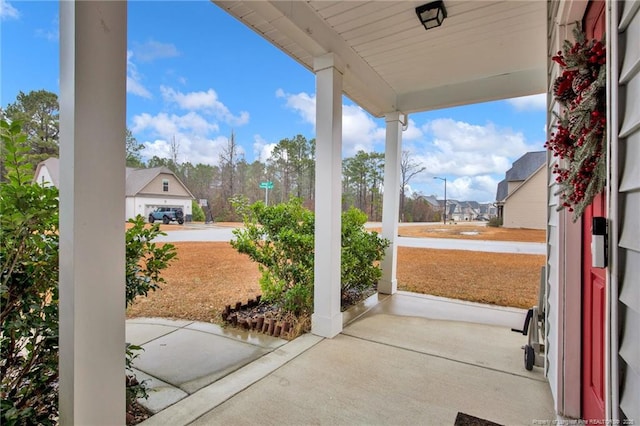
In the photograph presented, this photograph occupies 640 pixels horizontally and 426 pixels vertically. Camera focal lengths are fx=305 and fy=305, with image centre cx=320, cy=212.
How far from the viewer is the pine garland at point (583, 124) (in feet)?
3.31

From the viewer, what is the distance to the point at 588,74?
1104mm

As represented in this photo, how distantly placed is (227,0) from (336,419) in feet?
9.16

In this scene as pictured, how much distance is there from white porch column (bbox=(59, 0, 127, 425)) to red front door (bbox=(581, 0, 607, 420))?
6.42 feet

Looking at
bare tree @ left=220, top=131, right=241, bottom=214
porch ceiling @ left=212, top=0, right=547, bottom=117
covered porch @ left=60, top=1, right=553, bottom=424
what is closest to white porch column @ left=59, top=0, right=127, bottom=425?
covered porch @ left=60, top=1, right=553, bottom=424

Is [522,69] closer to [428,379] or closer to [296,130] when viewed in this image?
[428,379]

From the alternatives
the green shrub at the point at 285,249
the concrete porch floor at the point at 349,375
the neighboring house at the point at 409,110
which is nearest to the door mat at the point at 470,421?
the concrete porch floor at the point at 349,375

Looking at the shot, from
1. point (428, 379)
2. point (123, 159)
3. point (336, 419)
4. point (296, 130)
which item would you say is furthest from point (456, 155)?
point (123, 159)

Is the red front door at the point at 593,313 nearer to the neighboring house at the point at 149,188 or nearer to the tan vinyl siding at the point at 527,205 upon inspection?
the neighboring house at the point at 149,188

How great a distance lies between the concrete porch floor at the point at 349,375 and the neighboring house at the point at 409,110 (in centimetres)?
32

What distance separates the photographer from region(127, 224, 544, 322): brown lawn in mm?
3795

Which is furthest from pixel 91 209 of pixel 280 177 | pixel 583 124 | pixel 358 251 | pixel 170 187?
pixel 280 177

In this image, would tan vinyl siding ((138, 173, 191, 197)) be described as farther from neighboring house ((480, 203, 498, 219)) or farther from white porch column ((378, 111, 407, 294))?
neighboring house ((480, 203, 498, 219))

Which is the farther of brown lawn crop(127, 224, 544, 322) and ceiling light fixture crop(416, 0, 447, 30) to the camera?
brown lawn crop(127, 224, 544, 322)

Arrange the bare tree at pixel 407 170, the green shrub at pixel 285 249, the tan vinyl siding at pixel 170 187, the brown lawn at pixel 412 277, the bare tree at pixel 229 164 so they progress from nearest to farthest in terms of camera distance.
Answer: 1. the green shrub at pixel 285 249
2. the tan vinyl siding at pixel 170 187
3. the brown lawn at pixel 412 277
4. the bare tree at pixel 229 164
5. the bare tree at pixel 407 170
